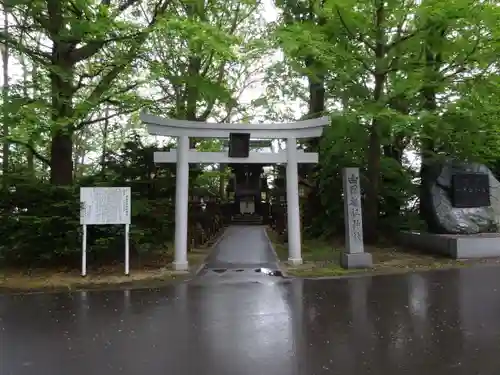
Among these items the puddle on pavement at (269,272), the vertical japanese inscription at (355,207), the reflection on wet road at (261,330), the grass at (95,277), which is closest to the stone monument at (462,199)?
the vertical japanese inscription at (355,207)

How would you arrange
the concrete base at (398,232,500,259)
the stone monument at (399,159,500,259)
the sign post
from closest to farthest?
the sign post
the concrete base at (398,232,500,259)
the stone monument at (399,159,500,259)

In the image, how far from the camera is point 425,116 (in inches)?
434

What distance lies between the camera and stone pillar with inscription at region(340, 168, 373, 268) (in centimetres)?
1072

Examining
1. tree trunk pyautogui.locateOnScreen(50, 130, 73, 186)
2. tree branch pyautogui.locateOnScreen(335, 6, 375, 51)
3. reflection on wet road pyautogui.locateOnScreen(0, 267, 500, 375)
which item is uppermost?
tree branch pyautogui.locateOnScreen(335, 6, 375, 51)

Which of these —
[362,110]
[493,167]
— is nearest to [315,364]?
[362,110]

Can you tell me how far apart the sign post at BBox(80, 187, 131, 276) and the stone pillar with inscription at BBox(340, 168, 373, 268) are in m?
5.31

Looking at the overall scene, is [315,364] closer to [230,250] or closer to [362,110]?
[362,110]

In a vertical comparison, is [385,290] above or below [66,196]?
below

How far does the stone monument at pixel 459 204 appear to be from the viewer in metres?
12.7

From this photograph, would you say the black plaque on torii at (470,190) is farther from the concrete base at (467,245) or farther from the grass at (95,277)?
the grass at (95,277)

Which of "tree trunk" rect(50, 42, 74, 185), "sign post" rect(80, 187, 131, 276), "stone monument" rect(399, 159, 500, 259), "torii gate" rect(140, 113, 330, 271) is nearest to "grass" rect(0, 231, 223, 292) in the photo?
"sign post" rect(80, 187, 131, 276)

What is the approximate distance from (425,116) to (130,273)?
8197mm

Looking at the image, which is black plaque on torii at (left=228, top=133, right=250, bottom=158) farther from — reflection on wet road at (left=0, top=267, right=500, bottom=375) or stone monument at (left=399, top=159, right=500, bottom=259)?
stone monument at (left=399, top=159, right=500, bottom=259)

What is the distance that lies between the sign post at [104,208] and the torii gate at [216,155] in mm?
1416
